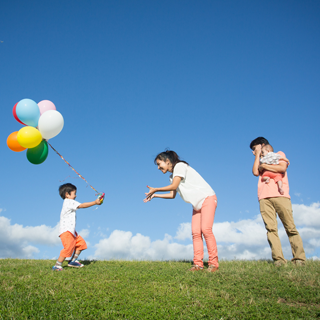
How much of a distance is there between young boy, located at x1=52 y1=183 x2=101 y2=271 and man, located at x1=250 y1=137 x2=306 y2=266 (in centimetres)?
433

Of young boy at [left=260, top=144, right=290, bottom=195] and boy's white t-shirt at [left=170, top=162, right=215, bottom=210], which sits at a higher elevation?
young boy at [left=260, top=144, right=290, bottom=195]

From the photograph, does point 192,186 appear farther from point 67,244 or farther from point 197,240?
point 67,244

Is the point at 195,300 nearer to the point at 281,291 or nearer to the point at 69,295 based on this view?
the point at 281,291

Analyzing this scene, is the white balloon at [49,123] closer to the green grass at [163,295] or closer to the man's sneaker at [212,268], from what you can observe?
the green grass at [163,295]

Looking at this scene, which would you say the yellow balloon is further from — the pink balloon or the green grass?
the green grass

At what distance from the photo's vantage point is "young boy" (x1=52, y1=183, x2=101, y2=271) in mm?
7180

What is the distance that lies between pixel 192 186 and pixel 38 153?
14.1 feet

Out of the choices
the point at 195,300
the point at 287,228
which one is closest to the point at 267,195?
the point at 287,228

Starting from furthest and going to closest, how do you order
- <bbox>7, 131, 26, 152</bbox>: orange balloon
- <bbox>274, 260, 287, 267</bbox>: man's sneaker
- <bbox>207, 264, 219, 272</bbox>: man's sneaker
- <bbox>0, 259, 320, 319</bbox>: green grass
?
<bbox>7, 131, 26, 152</bbox>: orange balloon < <bbox>274, 260, 287, 267</bbox>: man's sneaker < <bbox>207, 264, 219, 272</bbox>: man's sneaker < <bbox>0, 259, 320, 319</bbox>: green grass

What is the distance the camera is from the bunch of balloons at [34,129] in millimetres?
7168

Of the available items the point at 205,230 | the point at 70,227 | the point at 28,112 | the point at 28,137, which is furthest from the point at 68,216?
the point at 205,230

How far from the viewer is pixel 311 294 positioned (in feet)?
15.0

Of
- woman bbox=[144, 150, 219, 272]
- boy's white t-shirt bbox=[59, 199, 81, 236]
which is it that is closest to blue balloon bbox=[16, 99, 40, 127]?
boy's white t-shirt bbox=[59, 199, 81, 236]

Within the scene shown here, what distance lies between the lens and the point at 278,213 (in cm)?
717
